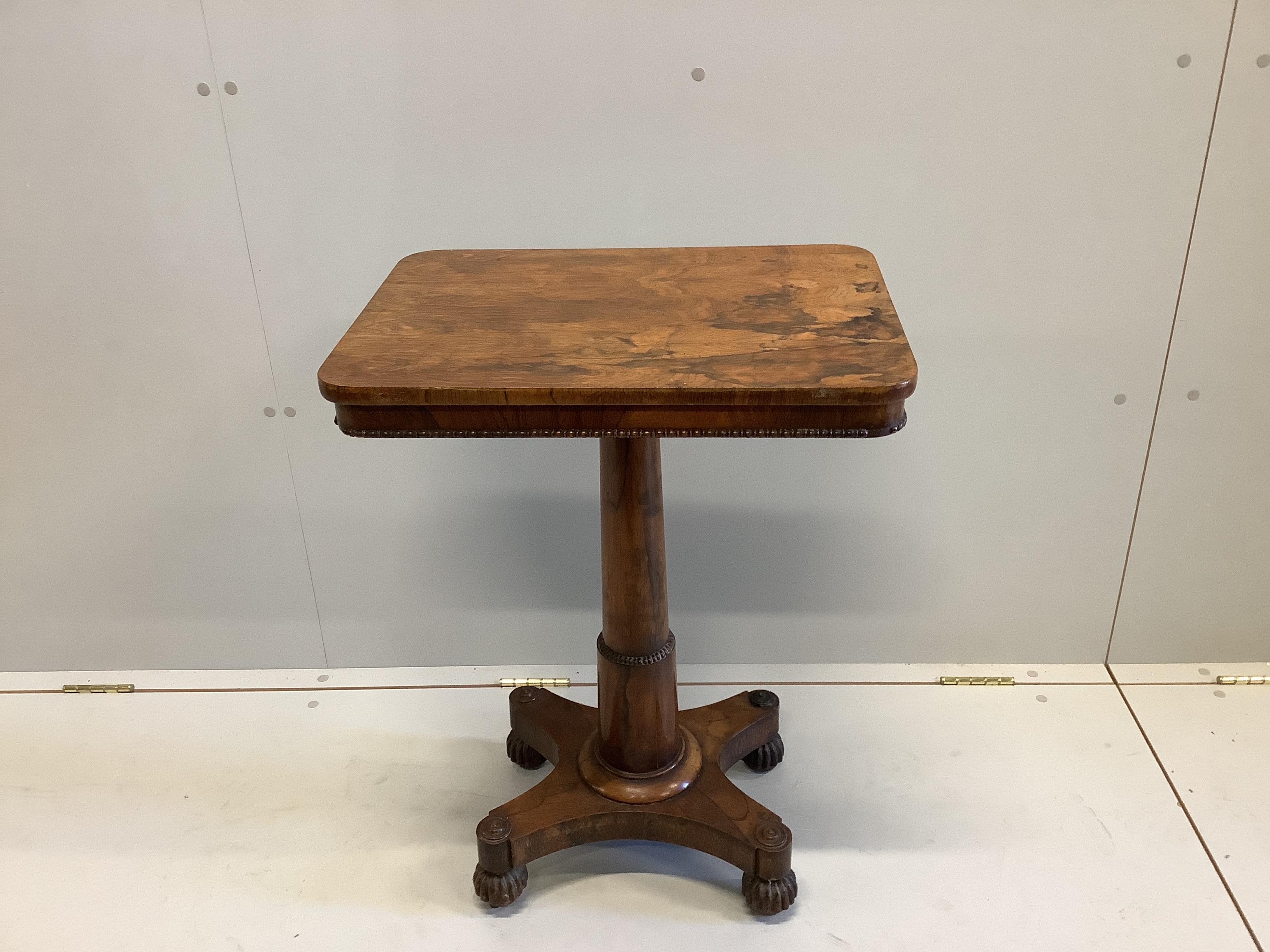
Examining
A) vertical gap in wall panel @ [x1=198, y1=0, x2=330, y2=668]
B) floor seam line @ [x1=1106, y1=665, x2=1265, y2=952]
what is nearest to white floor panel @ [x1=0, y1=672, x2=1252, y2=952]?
floor seam line @ [x1=1106, y1=665, x2=1265, y2=952]

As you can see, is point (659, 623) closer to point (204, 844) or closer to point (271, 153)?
point (204, 844)

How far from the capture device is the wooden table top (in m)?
1.07

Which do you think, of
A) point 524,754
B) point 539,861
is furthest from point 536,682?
point 539,861

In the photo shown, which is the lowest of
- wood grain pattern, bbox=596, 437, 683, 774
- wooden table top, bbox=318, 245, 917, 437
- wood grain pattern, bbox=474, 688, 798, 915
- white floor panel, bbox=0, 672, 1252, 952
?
white floor panel, bbox=0, 672, 1252, 952

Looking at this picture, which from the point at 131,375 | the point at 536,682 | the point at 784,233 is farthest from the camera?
the point at 536,682

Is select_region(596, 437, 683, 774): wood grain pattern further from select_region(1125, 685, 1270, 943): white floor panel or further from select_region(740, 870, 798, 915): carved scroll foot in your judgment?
select_region(1125, 685, 1270, 943): white floor panel

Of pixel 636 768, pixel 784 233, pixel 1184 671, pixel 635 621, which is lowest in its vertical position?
pixel 1184 671

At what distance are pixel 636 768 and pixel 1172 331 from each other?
3.79ft

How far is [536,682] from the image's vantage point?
6.51 feet

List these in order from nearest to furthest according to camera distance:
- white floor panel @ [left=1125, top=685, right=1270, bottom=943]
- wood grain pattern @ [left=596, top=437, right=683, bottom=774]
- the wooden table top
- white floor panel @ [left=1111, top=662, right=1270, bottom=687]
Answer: the wooden table top, wood grain pattern @ [left=596, top=437, right=683, bottom=774], white floor panel @ [left=1125, top=685, right=1270, bottom=943], white floor panel @ [left=1111, top=662, right=1270, bottom=687]

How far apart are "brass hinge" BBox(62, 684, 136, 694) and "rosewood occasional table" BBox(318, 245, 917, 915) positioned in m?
0.82

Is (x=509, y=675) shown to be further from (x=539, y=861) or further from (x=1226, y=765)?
(x=1226, y=765)

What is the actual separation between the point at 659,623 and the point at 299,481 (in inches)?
31.1

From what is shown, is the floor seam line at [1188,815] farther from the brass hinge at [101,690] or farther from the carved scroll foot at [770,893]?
the brass hinge at [101,690]
